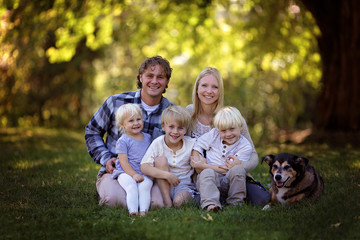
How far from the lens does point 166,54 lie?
14.1m

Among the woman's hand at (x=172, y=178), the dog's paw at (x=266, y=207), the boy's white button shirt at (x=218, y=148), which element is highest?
the boy's white button shirt at (x=218, y=148)

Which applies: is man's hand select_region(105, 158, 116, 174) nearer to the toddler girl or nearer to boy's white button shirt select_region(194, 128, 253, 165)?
the toddler girl

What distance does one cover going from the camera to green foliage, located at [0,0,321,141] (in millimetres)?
10852

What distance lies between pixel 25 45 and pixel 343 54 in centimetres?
885

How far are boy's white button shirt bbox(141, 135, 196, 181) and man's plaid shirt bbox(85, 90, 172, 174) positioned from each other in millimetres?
455

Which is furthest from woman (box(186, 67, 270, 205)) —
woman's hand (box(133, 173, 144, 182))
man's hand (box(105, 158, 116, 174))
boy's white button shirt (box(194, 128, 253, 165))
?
man's hand (box(105, 158, 116, 174))

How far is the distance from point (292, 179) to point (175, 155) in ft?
4.23

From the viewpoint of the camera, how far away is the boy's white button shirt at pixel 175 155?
4.60 m

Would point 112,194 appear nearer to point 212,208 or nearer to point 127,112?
point 127,112

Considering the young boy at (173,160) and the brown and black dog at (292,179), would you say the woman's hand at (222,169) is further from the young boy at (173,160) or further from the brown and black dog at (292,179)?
the brown and black dog at (292,179)

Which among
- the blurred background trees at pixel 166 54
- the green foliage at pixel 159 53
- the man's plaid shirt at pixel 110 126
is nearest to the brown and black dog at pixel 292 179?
the man's plaid shirt at pixel 110 126

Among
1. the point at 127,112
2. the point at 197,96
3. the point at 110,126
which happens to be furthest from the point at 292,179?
the point at 110,126

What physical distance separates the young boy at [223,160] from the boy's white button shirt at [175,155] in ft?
0.34

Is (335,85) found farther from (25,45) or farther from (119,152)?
(25,45)
